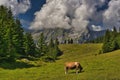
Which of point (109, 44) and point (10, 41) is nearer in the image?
point (10, 41)

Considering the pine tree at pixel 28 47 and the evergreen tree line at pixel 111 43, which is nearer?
the pine tree at pixel 28 47

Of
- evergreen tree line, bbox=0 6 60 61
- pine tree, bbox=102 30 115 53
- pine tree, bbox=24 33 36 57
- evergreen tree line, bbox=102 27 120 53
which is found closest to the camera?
evergreen tree line, bbox=0 6 60 61

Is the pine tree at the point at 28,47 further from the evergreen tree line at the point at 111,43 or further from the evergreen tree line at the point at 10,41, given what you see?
the evergreen tree line at the point at 111,43

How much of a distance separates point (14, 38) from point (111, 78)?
2593 inches

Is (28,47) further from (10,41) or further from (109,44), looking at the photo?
(109,44)

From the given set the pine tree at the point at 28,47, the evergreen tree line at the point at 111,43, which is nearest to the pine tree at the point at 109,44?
the evergreen tree line at the point at 111,43

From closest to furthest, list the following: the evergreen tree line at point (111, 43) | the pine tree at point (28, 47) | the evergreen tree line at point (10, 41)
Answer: the evergreen tree line at point (10, 41) < the pine tree at point (28, 47) < the evergreen tree line at point (111, 43)

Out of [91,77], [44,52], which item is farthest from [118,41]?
[91,77]

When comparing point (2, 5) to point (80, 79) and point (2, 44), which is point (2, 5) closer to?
point (2, 44)

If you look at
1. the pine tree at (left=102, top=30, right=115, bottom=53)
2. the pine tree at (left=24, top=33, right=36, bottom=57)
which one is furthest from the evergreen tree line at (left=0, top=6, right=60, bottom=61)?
the pine tree at (left=102, top=30, right=115, bottom=53)

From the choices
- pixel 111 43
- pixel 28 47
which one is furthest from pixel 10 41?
pixel 111 43

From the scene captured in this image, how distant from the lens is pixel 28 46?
130 meters

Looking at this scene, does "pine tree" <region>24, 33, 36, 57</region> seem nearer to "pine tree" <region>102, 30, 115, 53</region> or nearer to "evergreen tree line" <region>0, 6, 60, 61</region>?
"evergreen tree line" <region>0, 6, 60, 61</region>

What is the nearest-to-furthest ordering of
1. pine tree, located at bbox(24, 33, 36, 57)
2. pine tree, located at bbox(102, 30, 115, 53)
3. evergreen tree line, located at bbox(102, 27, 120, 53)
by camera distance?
pine tree, located at bbox(24, 33, 36, 57)
evergreen tree line, located at bbox(102, 27, 120, 53)
pine tree, located at bbox(102, 30, 115, 53)
